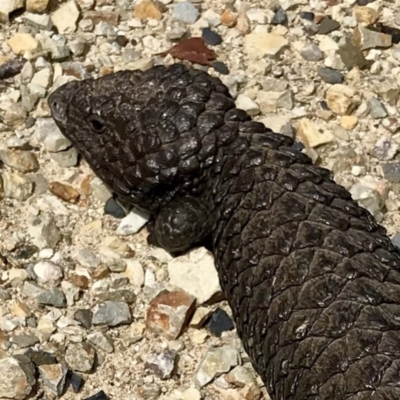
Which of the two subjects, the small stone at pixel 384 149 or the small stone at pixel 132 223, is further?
the small stone at pixel 384 149

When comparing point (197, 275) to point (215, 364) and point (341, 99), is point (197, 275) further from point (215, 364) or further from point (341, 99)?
point (341, 99)

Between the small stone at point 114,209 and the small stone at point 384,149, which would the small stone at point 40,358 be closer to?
the small stone at point 114,209

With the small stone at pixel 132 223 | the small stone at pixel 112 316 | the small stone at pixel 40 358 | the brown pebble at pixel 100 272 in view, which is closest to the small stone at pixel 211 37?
the small stone at pixel 132 223

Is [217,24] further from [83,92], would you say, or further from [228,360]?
[228,360]

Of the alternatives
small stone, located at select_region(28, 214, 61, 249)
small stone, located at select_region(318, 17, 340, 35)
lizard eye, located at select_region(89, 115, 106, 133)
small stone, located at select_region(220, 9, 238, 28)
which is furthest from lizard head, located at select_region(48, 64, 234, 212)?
small stone, located at select_region(318, 17, 340, 35)

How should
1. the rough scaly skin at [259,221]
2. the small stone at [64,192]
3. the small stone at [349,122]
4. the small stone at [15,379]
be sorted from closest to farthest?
the rough scaly skin at [259,221] → the small stone at [15,379] → the small stone at [64,192] → the small stone at [349,122]

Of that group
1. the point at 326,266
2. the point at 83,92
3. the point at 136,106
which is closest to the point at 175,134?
the point at 136,106
